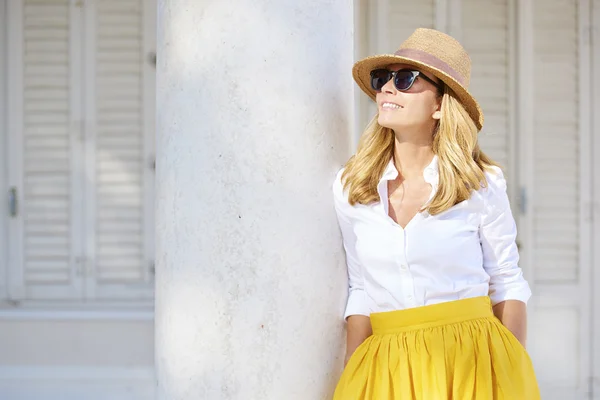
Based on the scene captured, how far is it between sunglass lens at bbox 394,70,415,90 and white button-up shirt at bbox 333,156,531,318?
183 mm

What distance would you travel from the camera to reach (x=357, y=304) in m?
1.86

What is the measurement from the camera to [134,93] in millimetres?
4449

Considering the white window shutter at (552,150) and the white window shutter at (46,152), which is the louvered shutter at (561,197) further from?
the white window shutter at (46,152)

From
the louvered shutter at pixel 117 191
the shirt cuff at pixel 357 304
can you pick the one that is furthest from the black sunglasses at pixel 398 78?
the louvered shutter at pixel 117 191

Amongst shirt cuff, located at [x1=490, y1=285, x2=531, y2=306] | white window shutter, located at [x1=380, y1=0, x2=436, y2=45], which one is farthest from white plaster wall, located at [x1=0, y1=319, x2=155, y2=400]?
shirt cuff, located at [x1=490, y1=285, x2=531, y2=306]

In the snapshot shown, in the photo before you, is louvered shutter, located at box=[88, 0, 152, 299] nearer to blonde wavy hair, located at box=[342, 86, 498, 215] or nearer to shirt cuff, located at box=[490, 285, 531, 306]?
blonde wavy hair, located at box=[342, 86, 498, 215]

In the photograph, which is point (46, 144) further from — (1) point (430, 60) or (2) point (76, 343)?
(1) point (430, 60)

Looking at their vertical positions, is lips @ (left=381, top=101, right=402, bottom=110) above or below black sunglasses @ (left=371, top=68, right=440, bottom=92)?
below

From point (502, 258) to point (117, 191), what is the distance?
115 inches

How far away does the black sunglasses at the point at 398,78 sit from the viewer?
1874 mm

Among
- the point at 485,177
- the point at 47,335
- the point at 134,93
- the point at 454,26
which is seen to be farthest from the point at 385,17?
the point at 485,177

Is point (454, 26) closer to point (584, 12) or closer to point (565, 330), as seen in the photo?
point (584, 12)

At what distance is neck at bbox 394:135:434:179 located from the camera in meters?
1.92

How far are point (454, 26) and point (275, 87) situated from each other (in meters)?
3.00
